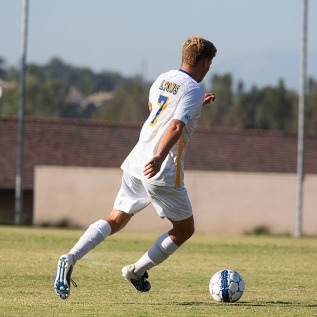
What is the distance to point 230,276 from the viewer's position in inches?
410

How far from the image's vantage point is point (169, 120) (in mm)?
9961

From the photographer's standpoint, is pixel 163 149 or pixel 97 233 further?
pixel 97 233

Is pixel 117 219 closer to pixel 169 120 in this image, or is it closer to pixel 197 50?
pixel 169 120

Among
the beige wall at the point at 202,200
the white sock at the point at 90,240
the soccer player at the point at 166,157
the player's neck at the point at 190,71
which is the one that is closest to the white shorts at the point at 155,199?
the soccer player at the point at 166,157

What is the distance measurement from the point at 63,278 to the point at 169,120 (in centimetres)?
166

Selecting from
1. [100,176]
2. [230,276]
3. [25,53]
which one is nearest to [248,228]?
[100,176]

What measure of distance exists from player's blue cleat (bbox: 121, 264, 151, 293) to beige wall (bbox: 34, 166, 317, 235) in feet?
98.4

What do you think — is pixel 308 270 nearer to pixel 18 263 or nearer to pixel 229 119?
pixel 18 263

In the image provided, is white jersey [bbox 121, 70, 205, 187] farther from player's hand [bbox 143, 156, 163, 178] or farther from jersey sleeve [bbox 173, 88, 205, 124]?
player's hand [bbox 143, 156, 163, 178]

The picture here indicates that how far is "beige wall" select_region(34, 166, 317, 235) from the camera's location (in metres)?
40.9

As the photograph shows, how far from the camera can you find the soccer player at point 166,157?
985 cm

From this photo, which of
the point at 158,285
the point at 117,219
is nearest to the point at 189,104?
the point at 117,219

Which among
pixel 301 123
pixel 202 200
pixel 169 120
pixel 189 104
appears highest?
pixel 301 123

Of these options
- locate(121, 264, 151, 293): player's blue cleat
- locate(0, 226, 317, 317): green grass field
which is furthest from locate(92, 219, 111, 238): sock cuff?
locate(0, 226, 317, 317): green grass field
